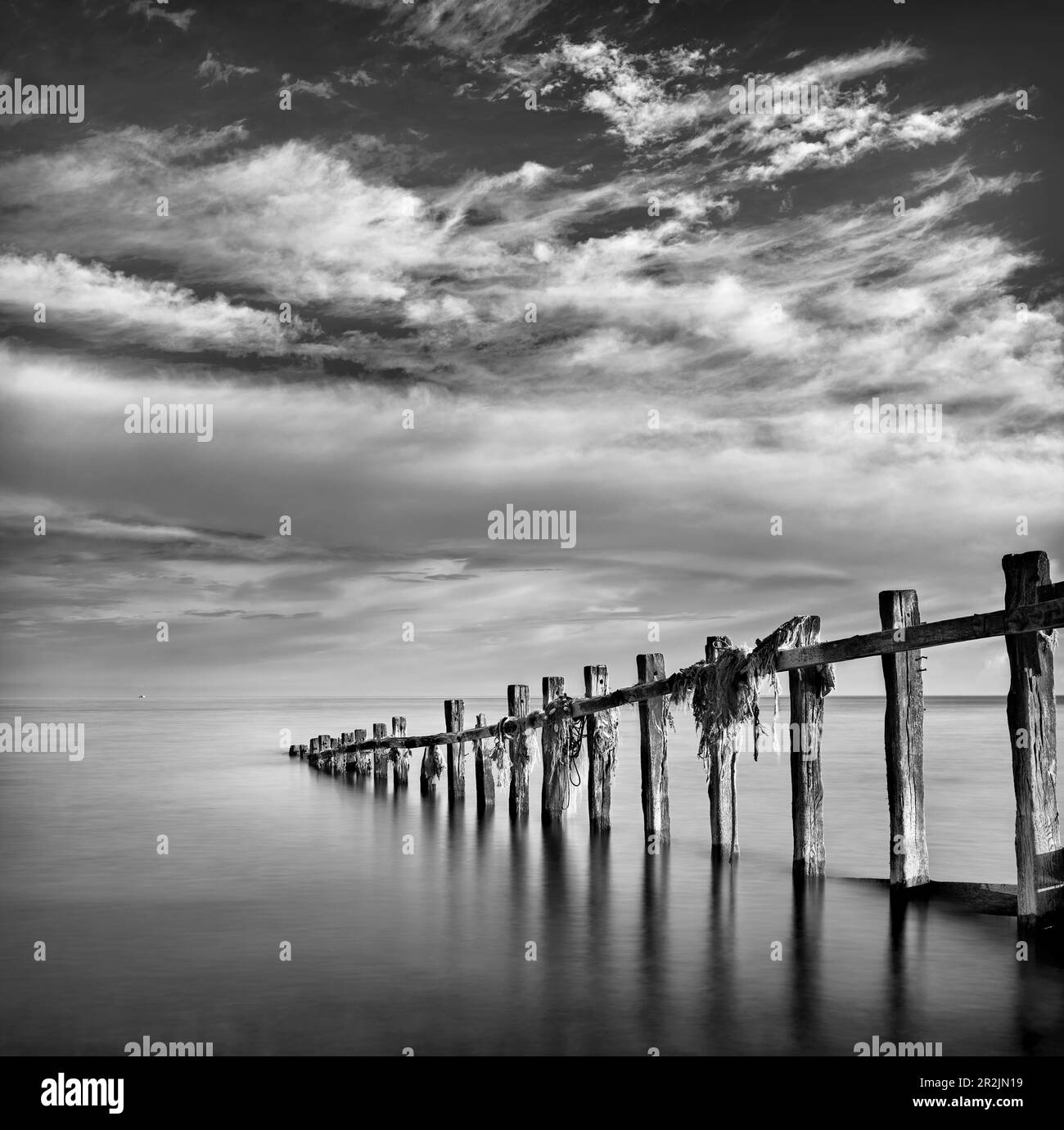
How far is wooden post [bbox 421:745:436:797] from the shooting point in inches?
949

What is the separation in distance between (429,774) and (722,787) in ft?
38.6

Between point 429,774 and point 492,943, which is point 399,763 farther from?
point 492,943

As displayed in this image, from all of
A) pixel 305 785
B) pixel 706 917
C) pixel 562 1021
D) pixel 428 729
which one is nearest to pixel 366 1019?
pixel 562 1021

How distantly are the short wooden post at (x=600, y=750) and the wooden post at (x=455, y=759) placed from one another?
5355 millimetres

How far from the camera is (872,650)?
1059cm

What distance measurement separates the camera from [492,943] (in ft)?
33.0

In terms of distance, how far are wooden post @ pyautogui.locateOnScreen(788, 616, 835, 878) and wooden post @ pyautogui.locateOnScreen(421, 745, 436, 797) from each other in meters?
12.7

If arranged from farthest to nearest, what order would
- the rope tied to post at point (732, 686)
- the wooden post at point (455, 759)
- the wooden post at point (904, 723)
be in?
the wooden post at point (455, 759), the rope tied to post at point (732, 686), the wooden post at point (904, 723)

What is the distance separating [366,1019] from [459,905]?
430 centimetres

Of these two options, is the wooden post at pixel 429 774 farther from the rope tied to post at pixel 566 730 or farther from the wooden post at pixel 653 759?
the wooden post at pixel 653 759

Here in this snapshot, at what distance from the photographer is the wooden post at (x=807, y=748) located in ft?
39.0

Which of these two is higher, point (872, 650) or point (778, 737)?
point (872, 650)

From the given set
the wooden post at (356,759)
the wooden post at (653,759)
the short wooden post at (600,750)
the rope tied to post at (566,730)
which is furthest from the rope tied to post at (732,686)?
the wooden post at (356,759)
